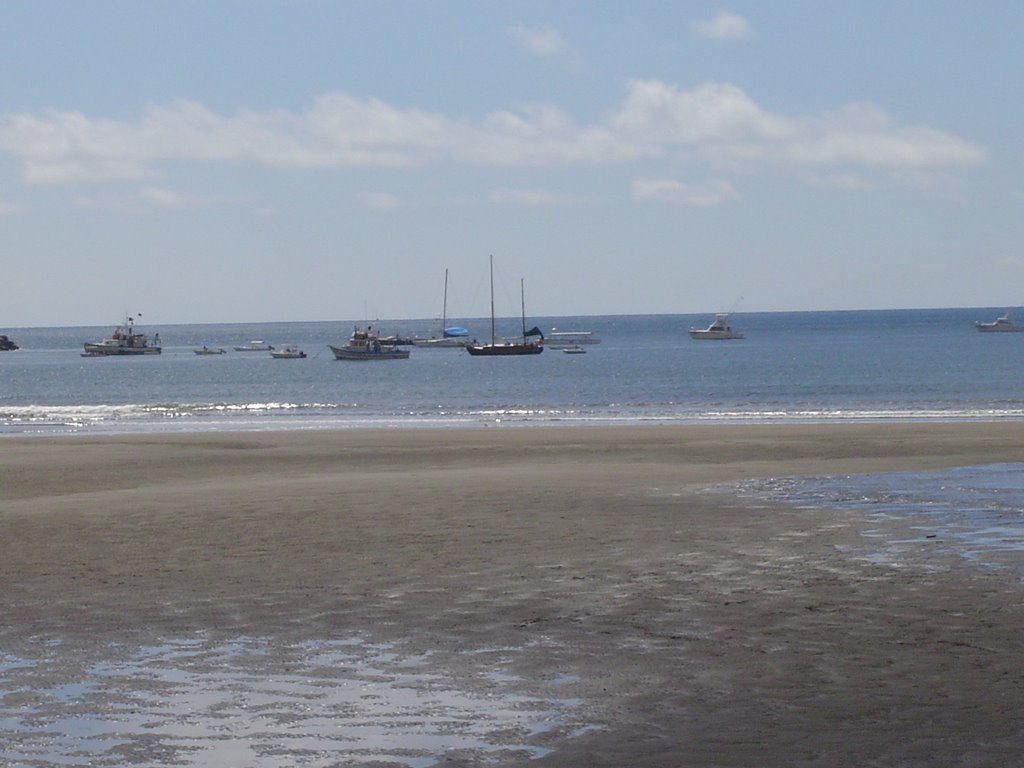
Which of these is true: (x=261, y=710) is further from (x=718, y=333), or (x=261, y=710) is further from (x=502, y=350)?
(x=718, y=333)

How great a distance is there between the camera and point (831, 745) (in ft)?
25.2

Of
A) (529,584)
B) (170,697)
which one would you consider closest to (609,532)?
(529,584)

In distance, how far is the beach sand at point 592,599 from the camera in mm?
8195

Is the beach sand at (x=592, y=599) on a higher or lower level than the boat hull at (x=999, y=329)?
lower

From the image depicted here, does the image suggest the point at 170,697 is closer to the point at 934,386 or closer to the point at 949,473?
the point at 949,473

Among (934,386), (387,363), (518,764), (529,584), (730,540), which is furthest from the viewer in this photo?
(387,363)

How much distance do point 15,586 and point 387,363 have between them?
331ft

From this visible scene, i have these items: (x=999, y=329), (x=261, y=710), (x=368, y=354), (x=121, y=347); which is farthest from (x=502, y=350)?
(x=261, y=710)

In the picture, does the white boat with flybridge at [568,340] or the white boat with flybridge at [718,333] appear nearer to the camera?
the white boat with flybridge at [568,340]

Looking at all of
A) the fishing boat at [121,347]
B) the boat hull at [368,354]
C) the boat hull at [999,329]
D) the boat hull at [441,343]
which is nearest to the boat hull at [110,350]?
the fishing boat at [121,347]

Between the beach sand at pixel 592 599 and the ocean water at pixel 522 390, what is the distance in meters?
24.9

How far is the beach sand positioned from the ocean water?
980 inches

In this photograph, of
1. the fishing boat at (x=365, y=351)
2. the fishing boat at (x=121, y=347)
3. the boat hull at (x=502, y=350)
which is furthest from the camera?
the fishing boat at (x=121, y=347)

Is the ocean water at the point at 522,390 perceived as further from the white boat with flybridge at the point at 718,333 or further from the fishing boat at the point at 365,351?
the white boat with flybridge at the point at 718,333
